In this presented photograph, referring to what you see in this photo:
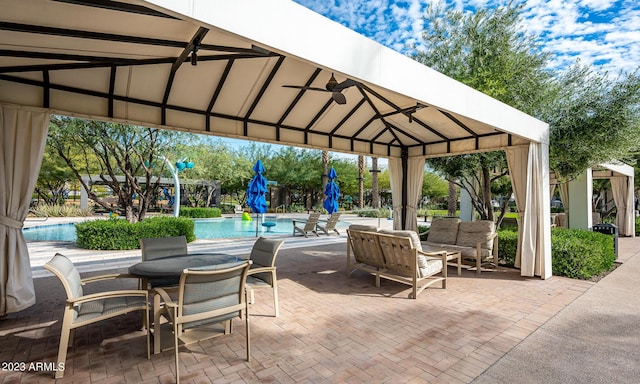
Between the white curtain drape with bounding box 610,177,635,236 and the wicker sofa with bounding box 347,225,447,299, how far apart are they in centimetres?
1259

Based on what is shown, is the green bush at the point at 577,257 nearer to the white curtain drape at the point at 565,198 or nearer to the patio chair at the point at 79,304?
the white curtain drape at the point at 565,198

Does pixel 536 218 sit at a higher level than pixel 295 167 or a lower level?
lower

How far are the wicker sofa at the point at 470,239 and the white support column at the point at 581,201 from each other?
6.91 meters

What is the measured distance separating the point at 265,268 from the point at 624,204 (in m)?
15.6

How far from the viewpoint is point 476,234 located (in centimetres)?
652

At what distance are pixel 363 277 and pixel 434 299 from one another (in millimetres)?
1537

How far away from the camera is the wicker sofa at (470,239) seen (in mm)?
6312

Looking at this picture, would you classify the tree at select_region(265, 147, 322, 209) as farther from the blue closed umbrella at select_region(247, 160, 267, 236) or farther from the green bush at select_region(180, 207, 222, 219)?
the blue closed umbrella at select_region(247, 160, 267, 236)

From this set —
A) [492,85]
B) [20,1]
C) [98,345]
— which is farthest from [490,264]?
[20,1]

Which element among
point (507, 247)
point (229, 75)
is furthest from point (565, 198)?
point (229, 75)

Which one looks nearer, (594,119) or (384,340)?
(384,340)

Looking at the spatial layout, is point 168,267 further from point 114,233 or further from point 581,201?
point 581,201

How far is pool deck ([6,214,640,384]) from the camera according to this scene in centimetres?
269

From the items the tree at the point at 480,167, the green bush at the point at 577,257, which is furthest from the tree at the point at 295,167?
the green bush at the point at 577,257
